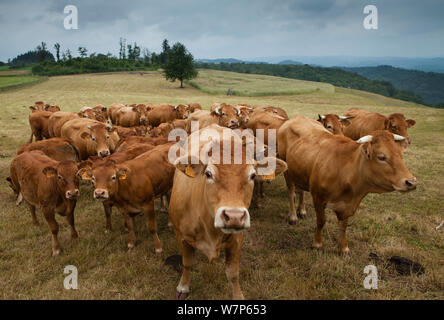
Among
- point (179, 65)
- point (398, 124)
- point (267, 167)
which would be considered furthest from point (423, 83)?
point (267, 167)

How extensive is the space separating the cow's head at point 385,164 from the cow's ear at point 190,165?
267 cm

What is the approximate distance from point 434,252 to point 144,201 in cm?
541

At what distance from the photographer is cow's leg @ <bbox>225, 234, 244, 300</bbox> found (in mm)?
3523

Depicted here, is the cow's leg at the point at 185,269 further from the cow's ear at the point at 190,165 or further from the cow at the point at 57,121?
the cow at the point at 57,121

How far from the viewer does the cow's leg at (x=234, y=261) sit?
11.6 feet

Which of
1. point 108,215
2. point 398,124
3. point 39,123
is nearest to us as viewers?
point 108,215

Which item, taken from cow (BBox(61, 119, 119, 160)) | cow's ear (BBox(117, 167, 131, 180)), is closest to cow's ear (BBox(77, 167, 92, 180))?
cow's ear (BBox(117, 167, 131, 180))

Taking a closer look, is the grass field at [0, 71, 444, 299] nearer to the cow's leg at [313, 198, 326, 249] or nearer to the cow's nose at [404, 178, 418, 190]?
the cow's leg at [313, 198, 326, 249]

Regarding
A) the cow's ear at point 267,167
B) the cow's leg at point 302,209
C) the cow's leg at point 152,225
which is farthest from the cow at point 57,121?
the cow's ear at point 267,167

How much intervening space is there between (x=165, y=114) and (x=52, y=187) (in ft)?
33.9

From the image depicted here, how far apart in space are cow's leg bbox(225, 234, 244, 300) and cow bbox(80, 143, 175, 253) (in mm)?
1846

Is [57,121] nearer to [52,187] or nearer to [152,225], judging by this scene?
[52,187]

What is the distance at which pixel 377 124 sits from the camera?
9555 millimetres

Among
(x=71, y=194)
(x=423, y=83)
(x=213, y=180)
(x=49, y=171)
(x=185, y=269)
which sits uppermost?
(x=423, y=83)
